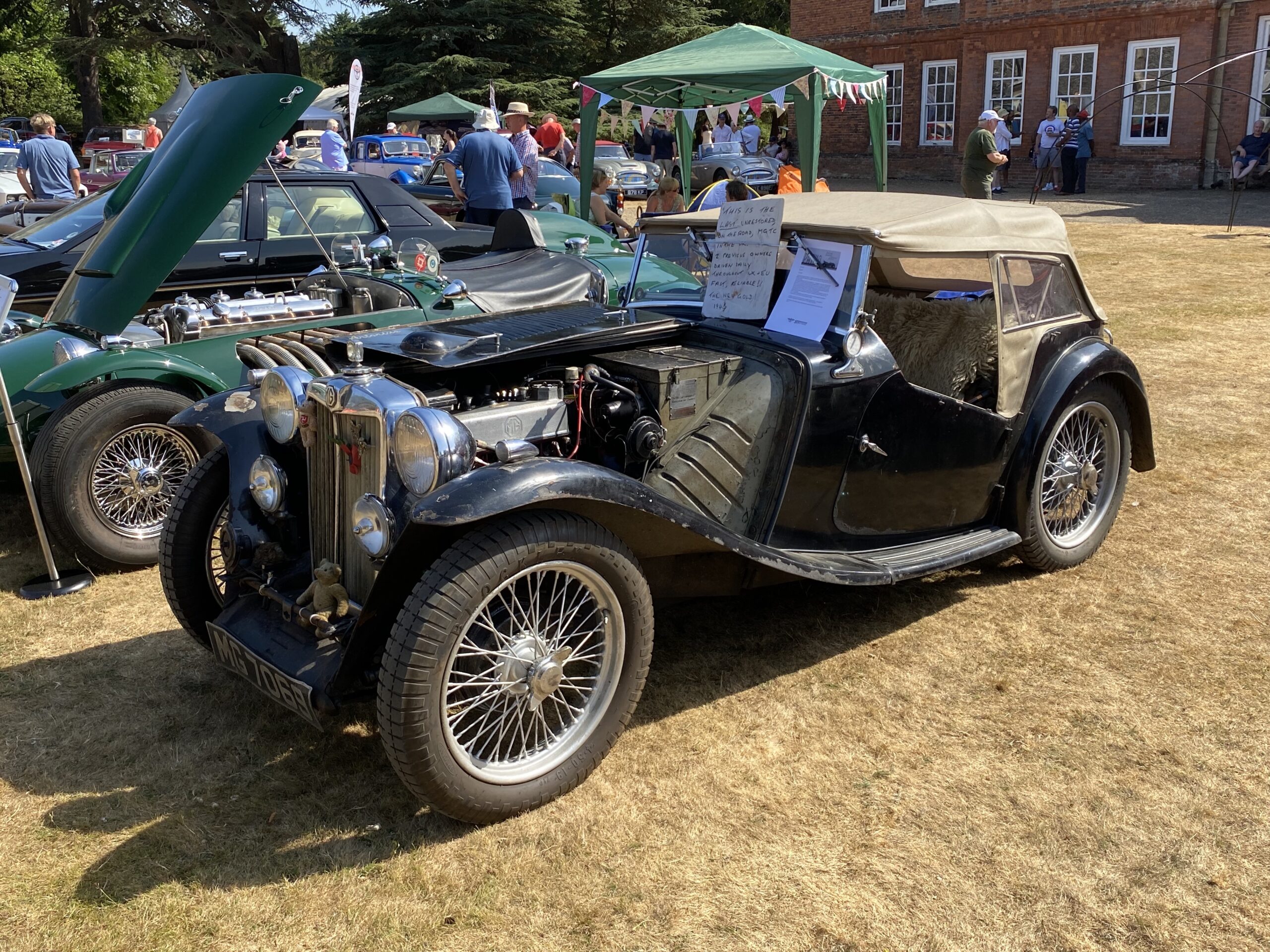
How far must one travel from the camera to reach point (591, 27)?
35000 mm

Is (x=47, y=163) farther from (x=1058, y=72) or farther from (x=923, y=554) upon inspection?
(x=1058, y=72)

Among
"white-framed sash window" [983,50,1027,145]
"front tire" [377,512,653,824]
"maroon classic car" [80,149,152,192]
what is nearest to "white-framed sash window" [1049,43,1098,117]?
"white-framed sash window" [983,50,1027,145]

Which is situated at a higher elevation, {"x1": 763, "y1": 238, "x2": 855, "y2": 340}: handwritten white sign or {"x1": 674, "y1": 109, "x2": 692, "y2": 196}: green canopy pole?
{"x1": 674, "y1": 109, "x2": 692, "y2": 196}: green canopy pole

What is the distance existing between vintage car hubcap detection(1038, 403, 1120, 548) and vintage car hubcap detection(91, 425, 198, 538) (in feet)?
12.6

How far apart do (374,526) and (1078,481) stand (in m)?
3.10

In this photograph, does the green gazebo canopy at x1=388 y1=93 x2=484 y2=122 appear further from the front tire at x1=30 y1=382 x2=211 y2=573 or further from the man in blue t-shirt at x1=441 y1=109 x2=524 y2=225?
the front tire at x1=30 y1=382 x2=211 y2=573

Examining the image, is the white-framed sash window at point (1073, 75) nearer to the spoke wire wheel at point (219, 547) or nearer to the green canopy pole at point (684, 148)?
the green canopy pole at point (684, 148)

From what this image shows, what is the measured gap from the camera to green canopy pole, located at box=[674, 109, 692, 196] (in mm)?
13844

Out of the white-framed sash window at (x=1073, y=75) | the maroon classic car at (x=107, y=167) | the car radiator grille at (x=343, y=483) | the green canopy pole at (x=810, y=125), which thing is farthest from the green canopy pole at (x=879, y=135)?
the white-framed sash window at (x=1073, y=75)

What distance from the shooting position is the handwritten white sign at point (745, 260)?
3906 millimetres

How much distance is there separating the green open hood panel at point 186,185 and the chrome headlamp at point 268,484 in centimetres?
174

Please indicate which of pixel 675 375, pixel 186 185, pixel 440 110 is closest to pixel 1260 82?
pixel 440 110

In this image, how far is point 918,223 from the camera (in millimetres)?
3844

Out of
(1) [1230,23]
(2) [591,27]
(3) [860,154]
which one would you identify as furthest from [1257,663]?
(2) [591,27]
